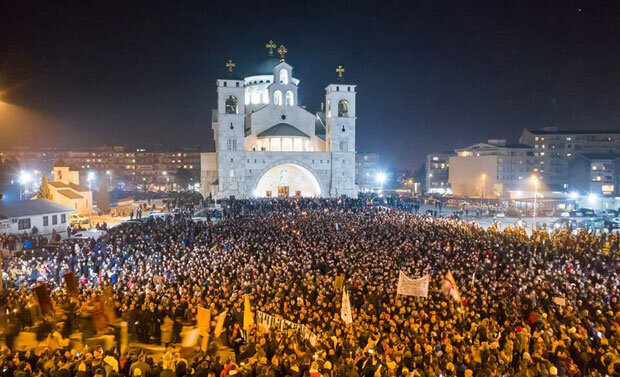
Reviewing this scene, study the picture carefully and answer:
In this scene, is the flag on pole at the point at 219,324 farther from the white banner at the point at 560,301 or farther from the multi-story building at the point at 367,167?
the multi-story building at the point at 367,167

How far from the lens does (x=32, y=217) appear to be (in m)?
23.3

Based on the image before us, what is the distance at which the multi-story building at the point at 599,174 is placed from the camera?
157 ft

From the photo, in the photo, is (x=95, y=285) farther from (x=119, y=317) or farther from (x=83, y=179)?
(x=83, y=179)

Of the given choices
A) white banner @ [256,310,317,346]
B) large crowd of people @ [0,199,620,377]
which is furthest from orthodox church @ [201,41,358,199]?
white banner @ [256,310,317,346]

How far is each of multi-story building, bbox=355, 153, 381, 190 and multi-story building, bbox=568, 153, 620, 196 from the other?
41.7m

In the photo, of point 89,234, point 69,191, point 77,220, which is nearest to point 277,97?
point 69,191

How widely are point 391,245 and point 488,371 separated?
9.35m

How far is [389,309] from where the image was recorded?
8.84 metres

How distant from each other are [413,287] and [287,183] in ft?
103

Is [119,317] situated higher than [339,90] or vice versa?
[339,90]

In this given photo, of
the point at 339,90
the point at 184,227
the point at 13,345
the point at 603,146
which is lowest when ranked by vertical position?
the point at 13,345

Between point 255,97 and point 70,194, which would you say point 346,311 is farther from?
point 255,97

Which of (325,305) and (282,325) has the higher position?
(325,305)

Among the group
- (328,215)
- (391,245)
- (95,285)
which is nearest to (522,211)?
(328,215)
